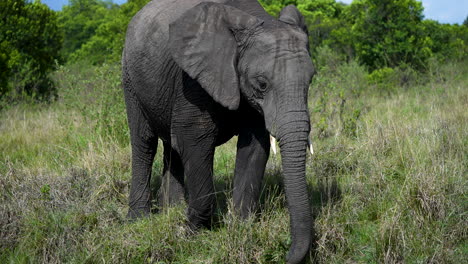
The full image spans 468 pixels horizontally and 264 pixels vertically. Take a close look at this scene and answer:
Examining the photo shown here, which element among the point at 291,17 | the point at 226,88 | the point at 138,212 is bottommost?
the point at 138,212

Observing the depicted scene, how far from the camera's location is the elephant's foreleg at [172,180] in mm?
5523

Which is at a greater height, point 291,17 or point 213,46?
point 291,17

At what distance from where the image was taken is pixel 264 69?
3.72 metres

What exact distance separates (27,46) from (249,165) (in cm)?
1121

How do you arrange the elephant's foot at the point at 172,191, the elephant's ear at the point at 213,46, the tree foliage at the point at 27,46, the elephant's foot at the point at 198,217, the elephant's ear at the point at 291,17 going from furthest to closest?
the tree foliage at the point at 27,46 < the elephant's foot at the point at 172,191 < the elephant's foot at the point at 198,217 < the elephant's ear at the point at 291,17 < the elephant's ear at the point at 213,46

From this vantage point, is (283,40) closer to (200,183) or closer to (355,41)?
(200,183)

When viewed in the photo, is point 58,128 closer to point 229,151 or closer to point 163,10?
point 229,151

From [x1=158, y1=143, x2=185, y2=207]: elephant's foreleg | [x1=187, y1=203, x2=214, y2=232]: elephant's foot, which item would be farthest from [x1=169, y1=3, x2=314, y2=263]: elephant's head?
[x1=158, y1=143, x2=185, y2=207]: elephant's foreleg

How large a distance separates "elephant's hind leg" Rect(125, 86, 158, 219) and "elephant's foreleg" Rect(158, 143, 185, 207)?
10.1 inches

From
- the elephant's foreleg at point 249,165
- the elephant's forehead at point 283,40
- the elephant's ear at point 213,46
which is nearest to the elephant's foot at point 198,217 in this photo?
the elephant's foreleg at point 249,165

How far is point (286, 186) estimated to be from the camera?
3.57 meters

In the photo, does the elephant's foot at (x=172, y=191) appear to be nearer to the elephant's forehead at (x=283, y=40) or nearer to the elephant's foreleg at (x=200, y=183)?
the elephant's foreleg at (x=200, y=183)

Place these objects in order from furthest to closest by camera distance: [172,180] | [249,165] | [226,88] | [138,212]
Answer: [172,180] < [138,212] < [249,165] < [226,88]

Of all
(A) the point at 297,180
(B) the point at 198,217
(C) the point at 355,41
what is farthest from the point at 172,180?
(C) the point at 355,41
